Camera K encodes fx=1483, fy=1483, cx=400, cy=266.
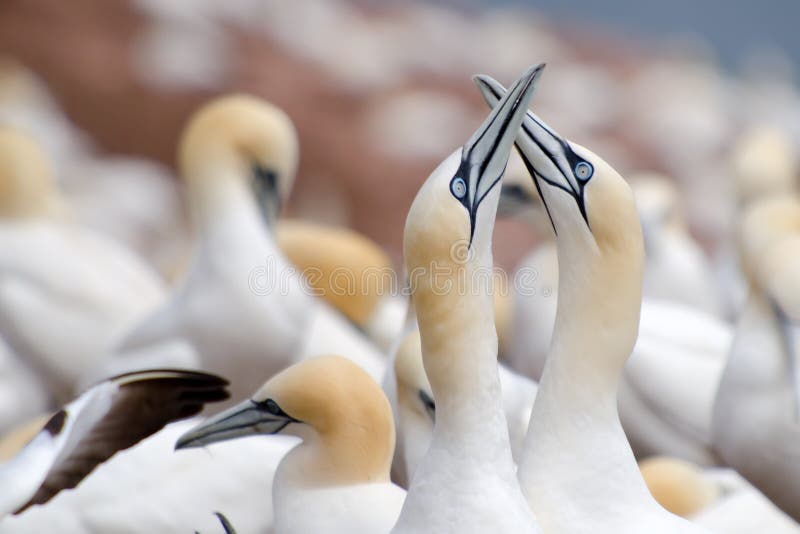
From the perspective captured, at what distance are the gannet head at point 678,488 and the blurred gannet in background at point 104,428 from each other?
4.93ft

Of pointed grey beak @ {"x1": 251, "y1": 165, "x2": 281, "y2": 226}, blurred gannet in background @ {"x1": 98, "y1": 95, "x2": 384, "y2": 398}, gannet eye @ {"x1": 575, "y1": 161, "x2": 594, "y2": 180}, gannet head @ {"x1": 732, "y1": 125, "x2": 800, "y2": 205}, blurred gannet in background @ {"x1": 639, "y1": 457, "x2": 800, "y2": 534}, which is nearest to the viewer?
gannet eye @ {"x1": 575, "y1": 161, "x2": 594, "y2": 180}

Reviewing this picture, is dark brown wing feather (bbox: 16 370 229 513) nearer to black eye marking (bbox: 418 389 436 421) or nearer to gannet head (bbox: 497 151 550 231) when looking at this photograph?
black eye marking (bbox: 418 389 436 421)

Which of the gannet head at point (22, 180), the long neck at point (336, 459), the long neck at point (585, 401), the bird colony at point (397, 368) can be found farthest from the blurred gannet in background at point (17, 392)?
the long neck at point (585, 401)

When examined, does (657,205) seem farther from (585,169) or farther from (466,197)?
(466,197)

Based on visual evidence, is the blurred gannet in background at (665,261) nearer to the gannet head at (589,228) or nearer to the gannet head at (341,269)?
the gannet head at (341,269)

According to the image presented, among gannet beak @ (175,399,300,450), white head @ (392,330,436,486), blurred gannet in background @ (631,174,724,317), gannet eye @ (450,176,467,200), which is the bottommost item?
gannet beak @ (175,399,300,450)

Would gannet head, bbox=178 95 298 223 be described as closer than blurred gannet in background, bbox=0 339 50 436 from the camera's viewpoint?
Yes

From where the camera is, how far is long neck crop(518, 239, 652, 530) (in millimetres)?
3168

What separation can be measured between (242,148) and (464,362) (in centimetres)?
278

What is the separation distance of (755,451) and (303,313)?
1.87 metres

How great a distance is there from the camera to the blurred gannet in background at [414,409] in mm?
3980

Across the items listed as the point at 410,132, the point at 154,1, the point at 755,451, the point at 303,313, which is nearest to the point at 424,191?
the point at 755,451

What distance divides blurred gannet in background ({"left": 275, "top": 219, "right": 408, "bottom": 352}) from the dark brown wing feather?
94.3 inches

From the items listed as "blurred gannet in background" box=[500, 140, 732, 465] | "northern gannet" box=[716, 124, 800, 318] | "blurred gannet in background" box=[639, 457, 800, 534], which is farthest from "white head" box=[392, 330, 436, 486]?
"northern gannet" box=[716, 124, 800, 318]
